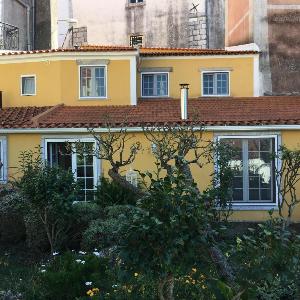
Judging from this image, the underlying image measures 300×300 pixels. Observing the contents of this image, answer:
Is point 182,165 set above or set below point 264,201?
above

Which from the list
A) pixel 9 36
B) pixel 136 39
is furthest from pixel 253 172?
pixel 9 36

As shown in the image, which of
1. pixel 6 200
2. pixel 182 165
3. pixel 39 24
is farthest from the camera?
pixel 39 24

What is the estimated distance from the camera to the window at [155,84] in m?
23.6

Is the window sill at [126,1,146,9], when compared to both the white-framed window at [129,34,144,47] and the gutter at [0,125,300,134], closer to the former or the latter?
the white-framed window at [129,34,144,47]

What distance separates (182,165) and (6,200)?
771 centimetres

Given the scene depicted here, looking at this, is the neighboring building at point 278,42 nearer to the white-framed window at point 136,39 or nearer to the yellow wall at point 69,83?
the yellow wall at point 69,83

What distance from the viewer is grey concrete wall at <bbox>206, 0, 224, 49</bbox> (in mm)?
30531

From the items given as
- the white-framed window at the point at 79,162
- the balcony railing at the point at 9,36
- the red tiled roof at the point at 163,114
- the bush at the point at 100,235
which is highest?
the balcony railing at the point at 9,36

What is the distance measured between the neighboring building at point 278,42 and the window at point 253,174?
600cm

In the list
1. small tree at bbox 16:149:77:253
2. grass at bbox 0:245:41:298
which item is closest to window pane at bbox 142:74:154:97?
small tree at bbox 16:149:77:253

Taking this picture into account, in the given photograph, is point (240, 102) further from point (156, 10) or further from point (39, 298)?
point (39, 298)

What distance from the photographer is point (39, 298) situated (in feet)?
27.7

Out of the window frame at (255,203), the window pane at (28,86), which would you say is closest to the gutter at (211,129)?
the window frame at (255,203)

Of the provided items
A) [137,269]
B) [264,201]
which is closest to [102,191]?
[264,201]
